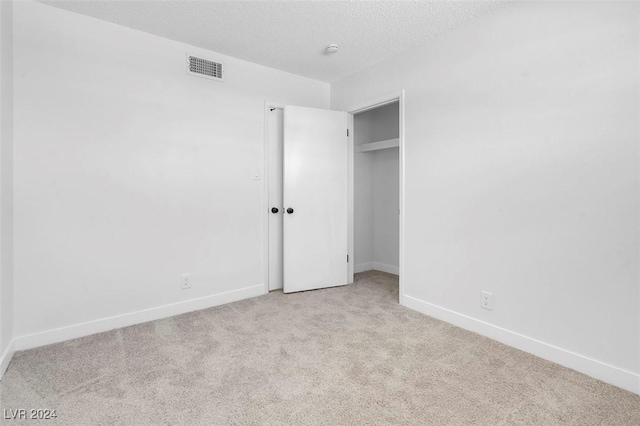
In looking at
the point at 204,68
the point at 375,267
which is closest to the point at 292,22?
the point at 204,68

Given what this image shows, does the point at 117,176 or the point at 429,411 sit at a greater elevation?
the point at 117,176

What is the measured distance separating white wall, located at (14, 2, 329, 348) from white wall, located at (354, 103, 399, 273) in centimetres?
164

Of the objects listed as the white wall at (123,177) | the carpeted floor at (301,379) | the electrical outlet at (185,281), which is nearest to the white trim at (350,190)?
the white wall at (123,177)

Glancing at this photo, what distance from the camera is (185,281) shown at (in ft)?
9.46

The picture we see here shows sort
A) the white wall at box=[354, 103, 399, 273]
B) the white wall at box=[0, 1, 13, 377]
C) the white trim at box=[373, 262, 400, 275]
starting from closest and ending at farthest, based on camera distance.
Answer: the white wall at box=[0, 1, 13, 377]
the white trim at box=[373, 262, 400, 275]
the white wall at box=[354, 103, 399, 273]

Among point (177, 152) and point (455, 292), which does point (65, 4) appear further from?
point (455, 292)

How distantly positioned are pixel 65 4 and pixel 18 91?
2.34 ft

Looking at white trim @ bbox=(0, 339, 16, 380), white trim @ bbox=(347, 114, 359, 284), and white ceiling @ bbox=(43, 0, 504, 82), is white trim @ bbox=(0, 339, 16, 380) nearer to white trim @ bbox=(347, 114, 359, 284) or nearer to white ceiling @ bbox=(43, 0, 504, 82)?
white ceiling @ bbox=(43, 0, 504, 82)

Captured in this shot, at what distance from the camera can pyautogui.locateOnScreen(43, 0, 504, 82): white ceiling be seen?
2.24 metres

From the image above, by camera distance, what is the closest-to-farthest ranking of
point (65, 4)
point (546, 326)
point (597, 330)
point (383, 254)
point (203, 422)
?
1. point (203, 422)
2. point (597, 330)
3. point (546, 326)
4. point (65, 4)
5. point (383, 254)

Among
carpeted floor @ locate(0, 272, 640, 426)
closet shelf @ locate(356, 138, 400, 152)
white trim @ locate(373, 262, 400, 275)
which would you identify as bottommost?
carpeted floor @ locate(0, 272, 640, 426)

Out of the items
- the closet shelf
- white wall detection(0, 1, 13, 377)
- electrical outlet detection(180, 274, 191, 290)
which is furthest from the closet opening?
white wall detection(0, 1, 13, 377)

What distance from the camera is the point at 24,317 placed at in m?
2.18

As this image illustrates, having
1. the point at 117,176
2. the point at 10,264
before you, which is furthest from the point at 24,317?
the point at 117,176
